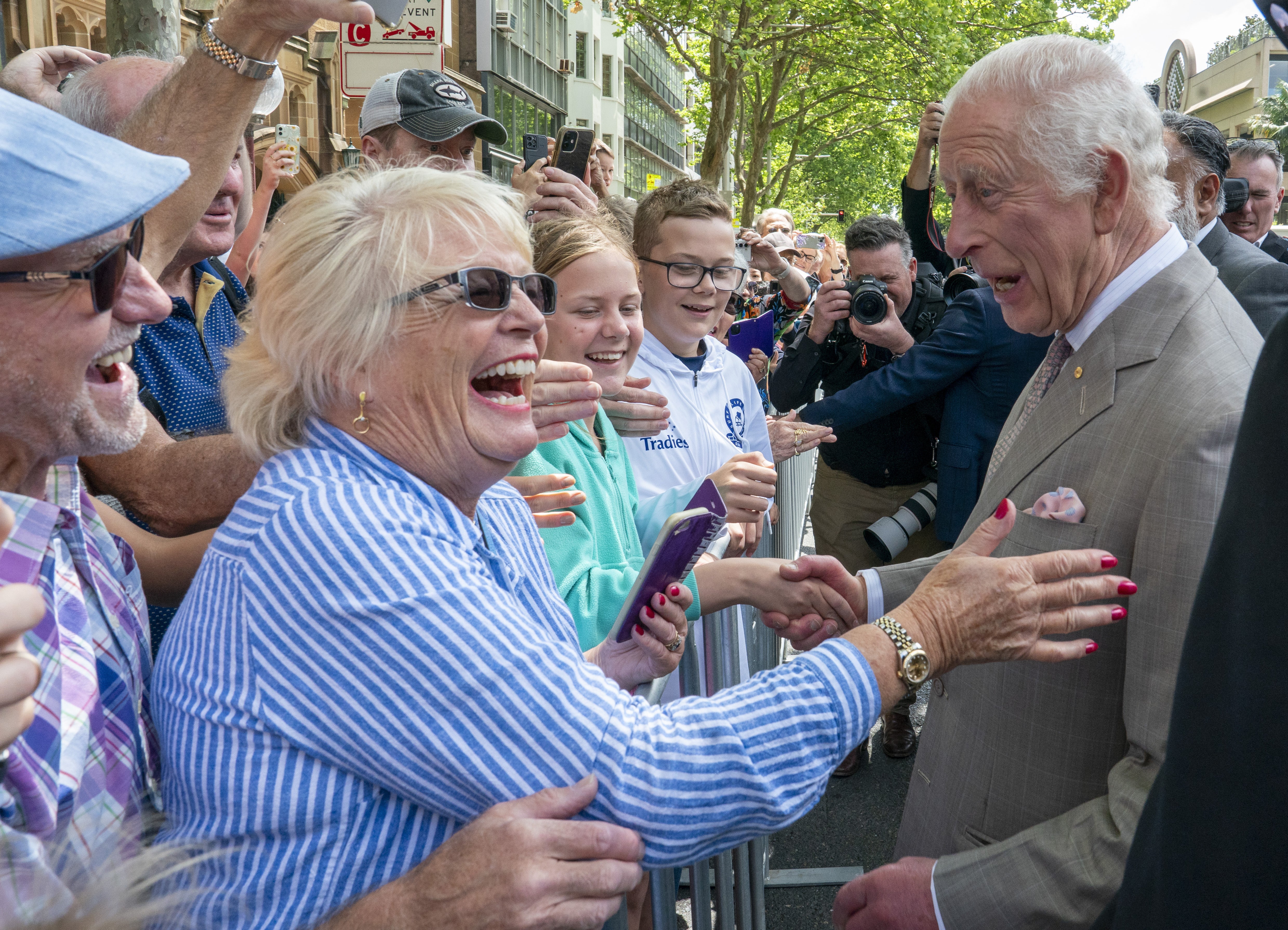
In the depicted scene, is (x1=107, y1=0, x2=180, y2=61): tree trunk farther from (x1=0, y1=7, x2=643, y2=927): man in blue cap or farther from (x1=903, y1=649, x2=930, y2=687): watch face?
(x1=903, y1=649, x2=930, y2=687): watch face

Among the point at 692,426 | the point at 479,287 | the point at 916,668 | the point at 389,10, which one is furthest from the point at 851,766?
the point at 389,10

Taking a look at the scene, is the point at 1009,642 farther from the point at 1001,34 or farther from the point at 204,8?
the point at 1001,34

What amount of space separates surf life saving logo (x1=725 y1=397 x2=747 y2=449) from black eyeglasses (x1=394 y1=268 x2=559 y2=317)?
2113 mm

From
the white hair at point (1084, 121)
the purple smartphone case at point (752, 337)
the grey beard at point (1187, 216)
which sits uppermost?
the white hair at point (1084, 121)

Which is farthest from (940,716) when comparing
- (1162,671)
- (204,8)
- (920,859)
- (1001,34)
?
(1001,34)

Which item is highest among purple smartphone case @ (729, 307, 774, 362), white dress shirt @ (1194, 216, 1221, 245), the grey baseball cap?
the grey baseball cap

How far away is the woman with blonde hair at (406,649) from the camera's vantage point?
132 cm

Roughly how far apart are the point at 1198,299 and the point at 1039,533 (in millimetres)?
559

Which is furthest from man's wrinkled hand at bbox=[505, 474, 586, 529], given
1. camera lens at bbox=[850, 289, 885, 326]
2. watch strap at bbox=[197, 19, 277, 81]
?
camera lens at bbox=[850, 289, 885, 326]

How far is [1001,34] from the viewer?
77.7 ft

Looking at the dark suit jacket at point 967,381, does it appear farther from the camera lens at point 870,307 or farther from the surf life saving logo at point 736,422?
the surf life saving logo at point 736,422

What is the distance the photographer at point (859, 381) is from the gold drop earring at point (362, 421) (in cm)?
357

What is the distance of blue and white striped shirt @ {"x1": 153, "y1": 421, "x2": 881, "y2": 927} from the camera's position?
1.32 meters

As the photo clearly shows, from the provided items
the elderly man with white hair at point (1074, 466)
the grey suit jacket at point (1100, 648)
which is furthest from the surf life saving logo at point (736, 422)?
the grey suit jacket at point (1100, 648)
